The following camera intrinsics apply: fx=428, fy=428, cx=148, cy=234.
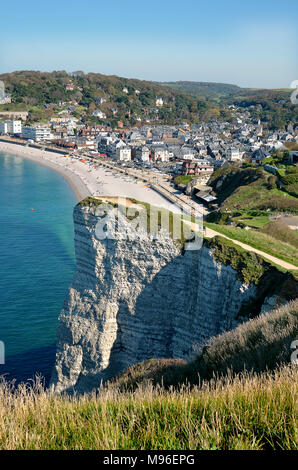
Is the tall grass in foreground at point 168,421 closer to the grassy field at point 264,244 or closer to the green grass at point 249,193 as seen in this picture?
the grassy field at point 264,244

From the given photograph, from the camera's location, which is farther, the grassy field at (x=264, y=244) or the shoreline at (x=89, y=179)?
the shoreline at (x=89, y=179)

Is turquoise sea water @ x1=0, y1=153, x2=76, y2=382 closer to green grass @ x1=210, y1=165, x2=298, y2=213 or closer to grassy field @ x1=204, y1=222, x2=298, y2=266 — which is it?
grassy field @ x1=204, y1=222, x2=298, y2=266

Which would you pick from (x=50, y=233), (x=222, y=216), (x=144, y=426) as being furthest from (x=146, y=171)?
(x=144, y=426)

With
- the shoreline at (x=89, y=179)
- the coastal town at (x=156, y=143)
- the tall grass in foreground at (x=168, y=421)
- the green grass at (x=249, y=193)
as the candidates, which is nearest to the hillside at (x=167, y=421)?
the tall grass in foreground at (x=168, y=421)

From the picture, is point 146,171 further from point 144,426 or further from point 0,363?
point 144,426

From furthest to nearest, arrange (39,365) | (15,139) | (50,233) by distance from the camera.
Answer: (15,139), (50,233), (39,365)

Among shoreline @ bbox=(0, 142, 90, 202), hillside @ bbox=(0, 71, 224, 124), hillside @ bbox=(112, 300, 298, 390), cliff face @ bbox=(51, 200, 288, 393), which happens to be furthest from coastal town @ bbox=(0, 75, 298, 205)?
hillside @ bbox=(112, 300, 298, 390)

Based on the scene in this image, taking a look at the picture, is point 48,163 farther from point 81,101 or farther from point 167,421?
point 167,421

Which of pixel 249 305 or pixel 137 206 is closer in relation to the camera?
pixel 249 305
